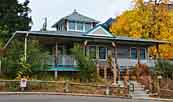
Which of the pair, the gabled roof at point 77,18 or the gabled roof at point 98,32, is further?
the gabled roof at point 77,18

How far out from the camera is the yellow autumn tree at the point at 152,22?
42.7 metres

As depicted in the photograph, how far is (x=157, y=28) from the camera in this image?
141 ft

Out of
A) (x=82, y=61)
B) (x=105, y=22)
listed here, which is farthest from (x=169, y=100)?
(x=105, y=22)

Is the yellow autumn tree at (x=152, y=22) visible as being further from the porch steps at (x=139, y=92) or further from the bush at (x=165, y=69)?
the porch steps at (x=139, y=92)

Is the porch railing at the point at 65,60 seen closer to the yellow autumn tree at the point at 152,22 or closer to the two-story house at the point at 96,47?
the two-story house at the point at 96,47

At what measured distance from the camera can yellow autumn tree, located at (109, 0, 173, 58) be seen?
4266 cm

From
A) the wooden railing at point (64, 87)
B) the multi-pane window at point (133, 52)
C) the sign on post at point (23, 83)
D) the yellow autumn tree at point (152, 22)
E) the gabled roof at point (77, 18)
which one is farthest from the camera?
the gabled roof at point (77, 18)

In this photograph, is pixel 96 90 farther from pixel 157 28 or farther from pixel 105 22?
pixel 105 22

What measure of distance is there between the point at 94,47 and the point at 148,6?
39.2 ft

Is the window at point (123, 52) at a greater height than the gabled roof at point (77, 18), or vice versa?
the gabled roof at point (77, 18)

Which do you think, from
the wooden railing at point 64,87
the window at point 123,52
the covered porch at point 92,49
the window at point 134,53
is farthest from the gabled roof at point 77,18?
the wooden railing at point 64,87

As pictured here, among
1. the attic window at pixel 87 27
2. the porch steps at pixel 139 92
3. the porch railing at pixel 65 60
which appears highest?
the attic window at pixel 87 27

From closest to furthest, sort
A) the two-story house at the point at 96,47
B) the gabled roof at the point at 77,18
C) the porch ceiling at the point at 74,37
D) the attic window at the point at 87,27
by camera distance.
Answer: the porch ceiling at the point at 74,37 → the two-story house at the point at 96,47 → the gabled roof at the point at 77,18 → the attic window at the point at 87,27

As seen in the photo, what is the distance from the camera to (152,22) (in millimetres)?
43219
